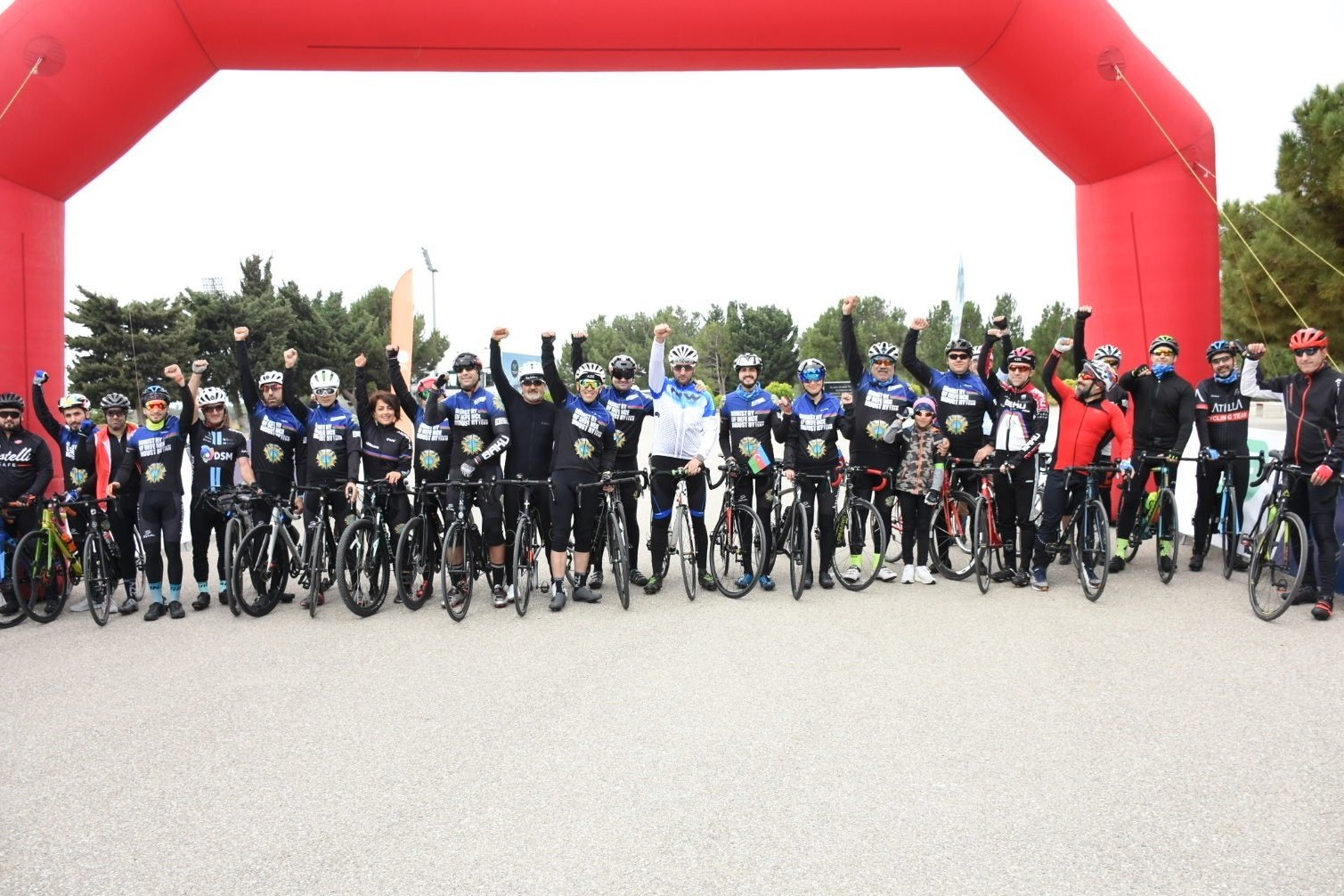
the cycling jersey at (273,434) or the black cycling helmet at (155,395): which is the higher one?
the black cycling helmet at (155,395)

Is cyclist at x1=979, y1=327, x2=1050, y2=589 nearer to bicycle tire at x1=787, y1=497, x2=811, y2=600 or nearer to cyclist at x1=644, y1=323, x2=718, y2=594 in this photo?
bicycle tire at x1=787, y1=497, x2=811, y2=600

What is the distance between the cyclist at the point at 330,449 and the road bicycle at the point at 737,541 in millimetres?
3067

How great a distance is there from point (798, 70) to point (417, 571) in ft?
22.3

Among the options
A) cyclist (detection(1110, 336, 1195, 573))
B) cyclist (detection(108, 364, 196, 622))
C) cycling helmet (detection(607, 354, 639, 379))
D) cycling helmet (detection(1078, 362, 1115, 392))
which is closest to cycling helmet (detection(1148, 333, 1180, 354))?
cyclist (detection(1110, 336, 1195, 573))

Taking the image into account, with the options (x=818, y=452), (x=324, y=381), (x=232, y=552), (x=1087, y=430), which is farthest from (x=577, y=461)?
(x=1087, y=430)

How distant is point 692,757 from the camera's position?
4520mm

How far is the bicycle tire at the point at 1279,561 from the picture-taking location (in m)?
7.18

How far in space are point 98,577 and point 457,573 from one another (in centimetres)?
295

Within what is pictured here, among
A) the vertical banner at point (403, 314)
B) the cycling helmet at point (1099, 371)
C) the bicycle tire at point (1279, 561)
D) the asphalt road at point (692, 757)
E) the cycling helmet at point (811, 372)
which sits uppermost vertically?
the vertical banner at point (403, 314)

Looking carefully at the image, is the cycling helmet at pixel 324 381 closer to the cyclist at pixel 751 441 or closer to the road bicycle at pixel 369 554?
the road bicycle at pixel 369 554

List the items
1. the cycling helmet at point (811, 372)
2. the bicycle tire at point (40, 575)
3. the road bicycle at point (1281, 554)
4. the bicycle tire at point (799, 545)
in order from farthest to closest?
the cycling helmet at point (811, 372)
the bicycle tire at point (799, 545)
the bicycle tire at point (40, 575)
the road bicycle at point (1281, 554)

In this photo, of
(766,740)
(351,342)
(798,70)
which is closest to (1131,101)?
(798,70)

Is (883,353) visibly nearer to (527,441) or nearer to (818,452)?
(818,452)

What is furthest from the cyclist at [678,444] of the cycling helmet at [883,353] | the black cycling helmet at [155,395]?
the black cycling helmet at [155,395]
